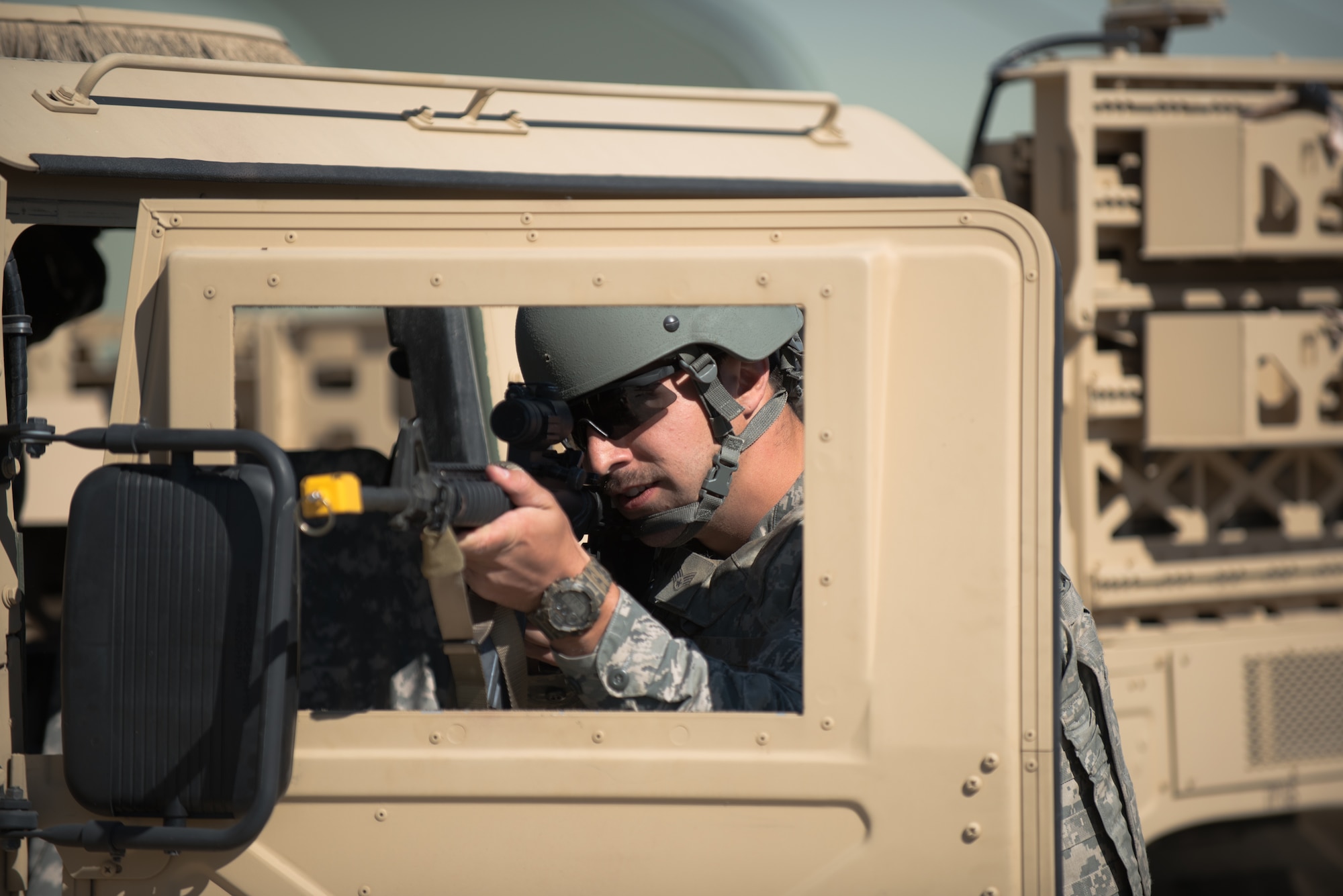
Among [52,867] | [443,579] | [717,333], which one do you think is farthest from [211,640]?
[52,867]

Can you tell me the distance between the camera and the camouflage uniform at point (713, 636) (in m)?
1.49

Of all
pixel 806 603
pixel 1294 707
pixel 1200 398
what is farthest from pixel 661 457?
pixel 1294 707

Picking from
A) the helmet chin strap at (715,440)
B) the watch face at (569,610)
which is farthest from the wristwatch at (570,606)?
the helmet chin strap at (715,440)

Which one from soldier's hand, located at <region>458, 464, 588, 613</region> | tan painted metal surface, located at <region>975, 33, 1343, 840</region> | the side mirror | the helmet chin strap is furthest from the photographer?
tan painted metal surface, located at <region>975, 33, 1343, 840</region>

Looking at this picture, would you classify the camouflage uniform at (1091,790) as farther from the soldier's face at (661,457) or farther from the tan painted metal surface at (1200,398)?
the tan painted metal surface at (1200,398)

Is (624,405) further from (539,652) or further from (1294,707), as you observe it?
(1294,707)

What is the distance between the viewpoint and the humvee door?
4.65 ft

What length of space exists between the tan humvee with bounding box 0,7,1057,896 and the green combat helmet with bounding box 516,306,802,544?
0.31m

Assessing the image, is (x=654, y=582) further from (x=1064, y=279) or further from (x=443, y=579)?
(x=1064, y=279)

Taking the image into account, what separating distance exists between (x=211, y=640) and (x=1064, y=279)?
329 cm

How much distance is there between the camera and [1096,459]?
12.5 ft

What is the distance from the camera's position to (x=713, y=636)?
2.01 m

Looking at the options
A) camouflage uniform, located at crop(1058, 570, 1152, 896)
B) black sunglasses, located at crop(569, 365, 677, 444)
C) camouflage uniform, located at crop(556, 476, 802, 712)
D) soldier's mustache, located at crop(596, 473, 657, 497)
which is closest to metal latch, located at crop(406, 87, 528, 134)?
black sunglasses, located at crop(569, 365, 677, 444)

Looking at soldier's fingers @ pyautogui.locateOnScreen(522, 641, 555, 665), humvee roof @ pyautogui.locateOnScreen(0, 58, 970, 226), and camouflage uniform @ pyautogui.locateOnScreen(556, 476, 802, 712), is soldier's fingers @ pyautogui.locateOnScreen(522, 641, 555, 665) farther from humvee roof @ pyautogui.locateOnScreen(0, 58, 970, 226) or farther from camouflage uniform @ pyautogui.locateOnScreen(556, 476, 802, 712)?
humvee roof @ pyautogui.locateOnScreen(0, 58, 970, 226)
